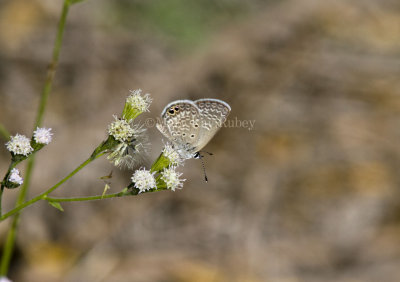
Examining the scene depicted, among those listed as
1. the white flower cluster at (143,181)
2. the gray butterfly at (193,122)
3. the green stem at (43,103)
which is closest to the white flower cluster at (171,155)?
the gray butterfly at (193,122)

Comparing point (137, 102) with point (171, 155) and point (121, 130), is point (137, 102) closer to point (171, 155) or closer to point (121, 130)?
point (121, 130)

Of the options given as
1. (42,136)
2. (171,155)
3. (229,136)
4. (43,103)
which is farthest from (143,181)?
(229,136)

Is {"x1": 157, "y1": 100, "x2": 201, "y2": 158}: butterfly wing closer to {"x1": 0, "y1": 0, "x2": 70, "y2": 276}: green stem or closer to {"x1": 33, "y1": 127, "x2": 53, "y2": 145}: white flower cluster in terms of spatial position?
{"x1": 33, "y1": 127, "x2": 53, "y2": 145}: white flower cluster

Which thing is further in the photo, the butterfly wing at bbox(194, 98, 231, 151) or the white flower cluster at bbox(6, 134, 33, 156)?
the butterfly wing at bbox(194, 98, 231, 151)

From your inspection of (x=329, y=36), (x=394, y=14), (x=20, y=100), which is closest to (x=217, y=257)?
(x=20, y=100)

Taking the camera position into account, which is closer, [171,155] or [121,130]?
[121,130]

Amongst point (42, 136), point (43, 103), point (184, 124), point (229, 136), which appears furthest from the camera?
point (229, 136)

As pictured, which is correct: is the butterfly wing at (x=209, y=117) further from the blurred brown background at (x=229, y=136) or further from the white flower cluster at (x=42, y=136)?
the blurred brown background at (x=229, y=136)

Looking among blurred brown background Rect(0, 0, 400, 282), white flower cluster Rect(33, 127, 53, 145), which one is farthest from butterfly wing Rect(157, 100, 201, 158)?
blurred brown background Rect(0, 0, 400, 282)
